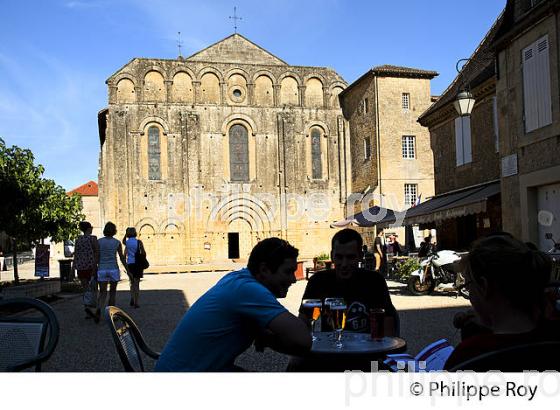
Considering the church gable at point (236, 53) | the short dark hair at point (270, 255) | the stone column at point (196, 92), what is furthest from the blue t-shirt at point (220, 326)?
the church gable at point (236, 53)

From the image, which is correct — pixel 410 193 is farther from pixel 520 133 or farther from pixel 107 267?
pixel 107 267

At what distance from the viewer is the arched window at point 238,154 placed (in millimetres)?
37188

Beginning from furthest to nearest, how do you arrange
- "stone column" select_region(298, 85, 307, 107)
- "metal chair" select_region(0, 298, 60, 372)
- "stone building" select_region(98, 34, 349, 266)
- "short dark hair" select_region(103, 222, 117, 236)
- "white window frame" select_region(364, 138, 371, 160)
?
"stone column" select_region(298, 85, 307, 107), "stone building" select_region(98, 34, 349, 266), "white window frame" select_region(364, 138, 371, 160), "short dark hair" select_region(103, 222, 117, 236), "metal chair" select_region(0, 298, 60, 372)

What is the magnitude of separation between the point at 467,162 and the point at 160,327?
37.9 feet

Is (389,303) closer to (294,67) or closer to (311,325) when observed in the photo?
(311,325)

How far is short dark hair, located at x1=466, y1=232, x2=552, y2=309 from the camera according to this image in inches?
85.4

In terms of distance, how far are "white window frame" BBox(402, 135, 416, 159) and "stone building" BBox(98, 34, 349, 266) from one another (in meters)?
6.17

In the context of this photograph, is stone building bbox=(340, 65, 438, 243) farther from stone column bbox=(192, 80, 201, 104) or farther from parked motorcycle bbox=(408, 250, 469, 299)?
parked motorcycle bbox=(408, 250, 469, 299)

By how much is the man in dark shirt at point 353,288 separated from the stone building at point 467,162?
1005cm

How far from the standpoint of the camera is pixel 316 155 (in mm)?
38469

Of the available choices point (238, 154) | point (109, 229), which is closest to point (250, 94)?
point (238, 154)

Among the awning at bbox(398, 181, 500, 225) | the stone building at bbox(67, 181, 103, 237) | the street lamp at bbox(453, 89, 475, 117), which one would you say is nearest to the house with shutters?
the awning at bbox(398, 181, 500, 225)

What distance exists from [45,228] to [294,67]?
25046 mm
